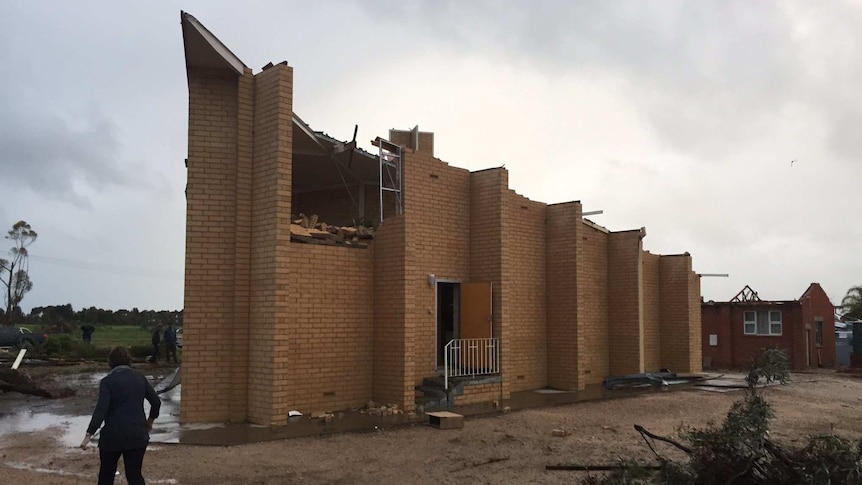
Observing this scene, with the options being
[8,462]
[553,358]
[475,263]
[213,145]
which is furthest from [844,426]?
[8,462]

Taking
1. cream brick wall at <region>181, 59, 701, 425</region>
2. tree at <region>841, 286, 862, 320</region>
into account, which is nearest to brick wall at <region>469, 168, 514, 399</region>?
cream brick wall at <region>181, 59, 701, 425</region>

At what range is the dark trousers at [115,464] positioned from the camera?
4.93m

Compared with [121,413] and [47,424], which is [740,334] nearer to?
[47,424]

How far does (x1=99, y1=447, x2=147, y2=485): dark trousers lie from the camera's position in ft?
Result: 16.2

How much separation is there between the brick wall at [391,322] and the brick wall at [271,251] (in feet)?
6.12

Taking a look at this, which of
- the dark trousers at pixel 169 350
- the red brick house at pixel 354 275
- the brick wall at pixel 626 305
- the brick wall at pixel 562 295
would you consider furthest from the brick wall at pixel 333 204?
the dark trousers at pixel 169 350

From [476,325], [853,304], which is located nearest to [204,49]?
[476,325]

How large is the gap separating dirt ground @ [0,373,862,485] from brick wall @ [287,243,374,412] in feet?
5.30

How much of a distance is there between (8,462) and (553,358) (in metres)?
10.9

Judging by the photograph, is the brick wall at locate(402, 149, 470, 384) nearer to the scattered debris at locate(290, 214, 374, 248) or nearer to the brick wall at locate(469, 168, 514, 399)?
the brick wall at locate(469, 168, 514, 399)

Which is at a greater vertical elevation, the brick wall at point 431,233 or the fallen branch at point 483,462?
the brick wall at point 431,233

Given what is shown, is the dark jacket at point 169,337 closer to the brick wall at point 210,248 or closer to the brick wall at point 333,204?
the brick wall at point 333,204

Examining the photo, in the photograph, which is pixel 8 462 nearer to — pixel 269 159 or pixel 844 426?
pixel 269 159

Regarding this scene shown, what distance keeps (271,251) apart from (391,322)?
266 cm
